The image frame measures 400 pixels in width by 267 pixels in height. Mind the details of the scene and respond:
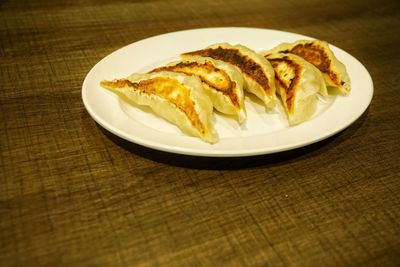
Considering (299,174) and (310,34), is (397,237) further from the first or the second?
(310,34)

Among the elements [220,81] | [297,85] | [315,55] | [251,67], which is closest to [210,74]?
[220,81]

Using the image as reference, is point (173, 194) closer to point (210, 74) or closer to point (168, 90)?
point (168, 90)

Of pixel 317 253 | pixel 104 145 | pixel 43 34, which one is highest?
pixel 317 253

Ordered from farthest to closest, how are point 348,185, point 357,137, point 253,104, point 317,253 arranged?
1. point 253,104
2. point 357,137
3. point 348,185
4. point 317,253

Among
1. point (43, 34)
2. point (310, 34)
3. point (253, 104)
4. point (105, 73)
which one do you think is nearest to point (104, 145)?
point (105, 73)

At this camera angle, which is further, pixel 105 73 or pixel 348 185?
pixel 105 73

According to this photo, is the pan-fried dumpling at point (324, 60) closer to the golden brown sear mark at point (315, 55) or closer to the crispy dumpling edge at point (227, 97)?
the golden brown sear mark at point (315, 55)

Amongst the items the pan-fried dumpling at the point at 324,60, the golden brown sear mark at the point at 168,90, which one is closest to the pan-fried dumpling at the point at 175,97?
the golden brown sear mark at the point at 168,90
